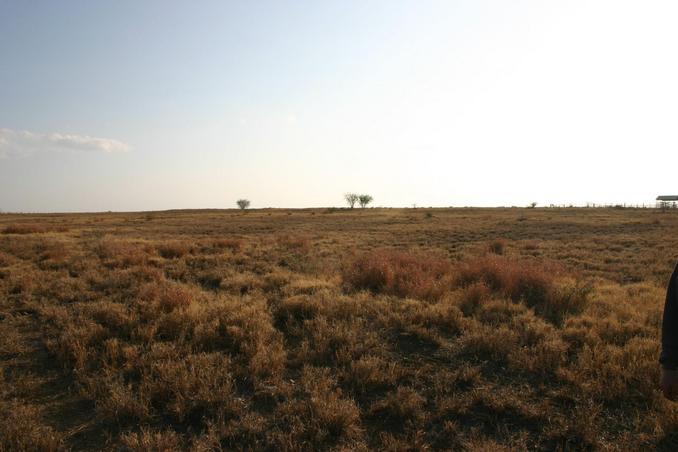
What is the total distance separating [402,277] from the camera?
9.41 meters

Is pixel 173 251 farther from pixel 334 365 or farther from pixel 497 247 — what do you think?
pixel 497 247

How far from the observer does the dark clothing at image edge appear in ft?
9.39

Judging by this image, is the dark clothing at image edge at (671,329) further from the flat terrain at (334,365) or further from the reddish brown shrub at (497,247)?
the reddish brown shrub at (497,247)

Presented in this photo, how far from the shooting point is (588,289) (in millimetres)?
8273

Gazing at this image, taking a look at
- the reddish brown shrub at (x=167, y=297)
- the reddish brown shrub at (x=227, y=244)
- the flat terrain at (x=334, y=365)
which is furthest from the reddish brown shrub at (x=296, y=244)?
the reddish brown shrub at (x=167, y=297)

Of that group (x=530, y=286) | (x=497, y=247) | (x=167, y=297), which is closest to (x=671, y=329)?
(x=530, y=286)

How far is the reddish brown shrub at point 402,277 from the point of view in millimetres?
8298

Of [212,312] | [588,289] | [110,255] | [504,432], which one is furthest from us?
[110,255]

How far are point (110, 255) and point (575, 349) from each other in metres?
13.8

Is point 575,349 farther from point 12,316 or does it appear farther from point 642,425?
point 12,316

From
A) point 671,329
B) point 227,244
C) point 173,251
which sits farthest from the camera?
point 227,244

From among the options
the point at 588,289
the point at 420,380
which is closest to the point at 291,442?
the point at 420,380

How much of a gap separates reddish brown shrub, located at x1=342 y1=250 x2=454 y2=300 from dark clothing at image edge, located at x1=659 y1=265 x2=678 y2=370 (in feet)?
16.6

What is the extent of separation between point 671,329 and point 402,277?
6624 mm
